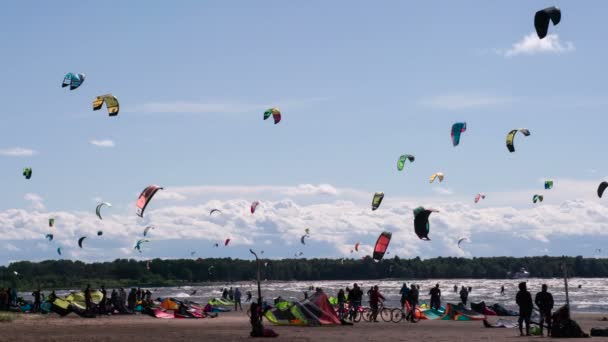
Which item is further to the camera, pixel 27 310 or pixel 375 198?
pixel 375 198

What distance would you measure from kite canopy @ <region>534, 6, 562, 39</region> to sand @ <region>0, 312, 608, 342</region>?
7305mm

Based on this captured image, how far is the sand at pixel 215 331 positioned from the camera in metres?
23.9

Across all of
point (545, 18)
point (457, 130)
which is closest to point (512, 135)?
point (457, 130)

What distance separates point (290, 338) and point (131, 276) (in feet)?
554

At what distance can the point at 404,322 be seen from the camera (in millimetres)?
32312

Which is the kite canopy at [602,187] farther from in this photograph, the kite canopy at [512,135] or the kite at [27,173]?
the kite at [27,173]

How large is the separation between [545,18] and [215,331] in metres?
12.5

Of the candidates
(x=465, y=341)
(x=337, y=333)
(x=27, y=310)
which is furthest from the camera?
(x=27, y=310)

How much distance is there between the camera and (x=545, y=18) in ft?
78.2

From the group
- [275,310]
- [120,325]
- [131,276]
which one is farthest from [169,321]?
[131,276]

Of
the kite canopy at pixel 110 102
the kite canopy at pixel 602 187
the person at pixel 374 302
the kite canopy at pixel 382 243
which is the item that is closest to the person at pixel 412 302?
the person at pixel 374 302

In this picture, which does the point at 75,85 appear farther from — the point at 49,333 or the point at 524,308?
the point at 524,308

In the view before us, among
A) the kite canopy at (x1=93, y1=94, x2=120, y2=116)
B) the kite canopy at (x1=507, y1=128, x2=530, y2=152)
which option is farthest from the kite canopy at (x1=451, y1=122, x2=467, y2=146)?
the kite canopy at (x1=93, y1=94, x2=120, y2=116)

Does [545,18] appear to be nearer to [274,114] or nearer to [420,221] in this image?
[420,221]
